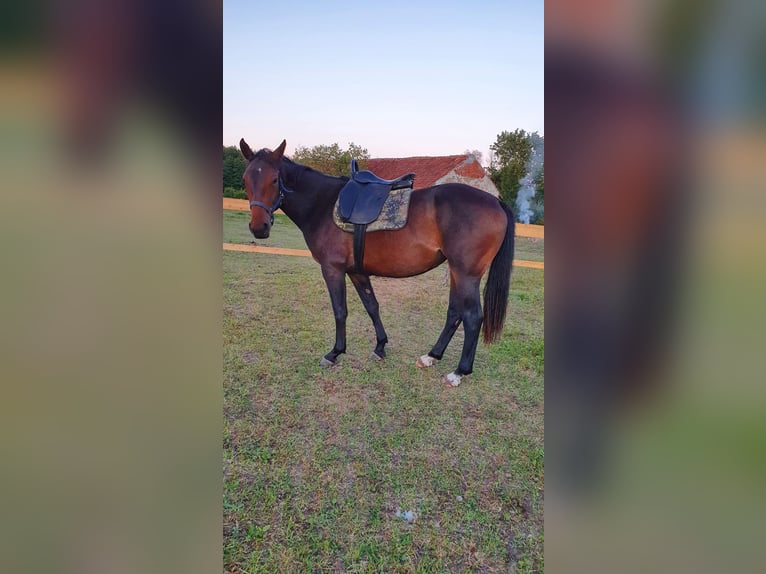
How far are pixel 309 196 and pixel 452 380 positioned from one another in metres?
2.02

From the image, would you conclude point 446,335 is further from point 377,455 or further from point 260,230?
point 260,230

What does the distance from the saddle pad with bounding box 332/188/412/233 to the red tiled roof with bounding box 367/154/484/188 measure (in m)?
3.65

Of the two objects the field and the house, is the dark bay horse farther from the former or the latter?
the house

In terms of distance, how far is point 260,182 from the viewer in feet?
8.95

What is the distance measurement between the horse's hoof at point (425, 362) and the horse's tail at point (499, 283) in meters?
0.61

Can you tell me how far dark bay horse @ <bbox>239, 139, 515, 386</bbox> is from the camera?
3.13 m

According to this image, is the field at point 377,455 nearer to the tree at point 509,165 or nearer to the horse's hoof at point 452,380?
the horse's hoof at point 452,380

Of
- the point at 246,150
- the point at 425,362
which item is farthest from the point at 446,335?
the point at 246,150

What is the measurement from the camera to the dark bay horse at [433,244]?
313cm
